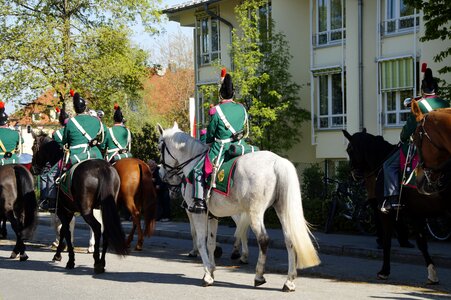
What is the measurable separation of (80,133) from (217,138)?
10.4 ft

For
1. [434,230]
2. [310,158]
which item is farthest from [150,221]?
[310,158]

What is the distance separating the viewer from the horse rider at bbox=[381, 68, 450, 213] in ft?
34.9

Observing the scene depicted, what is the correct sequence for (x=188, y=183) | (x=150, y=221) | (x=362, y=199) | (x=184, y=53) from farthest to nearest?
(x=184, y=53), (x=362, y=199), (x=150, y=221), (x=188, y=183)

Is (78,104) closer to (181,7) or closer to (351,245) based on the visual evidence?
(351,245)

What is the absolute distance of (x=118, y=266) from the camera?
13.0 m

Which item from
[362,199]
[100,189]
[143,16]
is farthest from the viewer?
[143,16]

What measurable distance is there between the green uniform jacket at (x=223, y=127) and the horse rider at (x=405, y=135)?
2288 millimetres

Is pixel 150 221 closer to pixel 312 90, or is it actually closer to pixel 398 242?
pixel 398 242

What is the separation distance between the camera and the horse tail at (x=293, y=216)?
10016 mm

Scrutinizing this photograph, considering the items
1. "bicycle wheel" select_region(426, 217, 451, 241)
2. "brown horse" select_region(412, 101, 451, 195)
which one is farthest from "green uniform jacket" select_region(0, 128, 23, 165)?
"brown horse" select_region(412, 101, 451, 195)

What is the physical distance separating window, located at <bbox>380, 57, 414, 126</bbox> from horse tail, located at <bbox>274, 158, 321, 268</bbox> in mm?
18095

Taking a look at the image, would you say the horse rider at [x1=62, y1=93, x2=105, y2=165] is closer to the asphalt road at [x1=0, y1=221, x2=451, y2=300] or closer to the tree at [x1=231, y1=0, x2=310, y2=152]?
the asphalt road at [x1=0, y1=221, x2=451, y2=300]

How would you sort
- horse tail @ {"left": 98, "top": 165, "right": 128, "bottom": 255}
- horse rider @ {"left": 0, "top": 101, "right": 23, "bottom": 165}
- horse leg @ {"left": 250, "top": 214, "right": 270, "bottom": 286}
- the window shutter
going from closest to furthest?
horse leg @ {"left": 250, "top": 214, "right": 270, "bottom": 286} → horse tail @ {"left": 98, "top": 165, "right": 128, "bottom": 255} → horse rider @ {"left": 0, "top": 101, "right": 23, "bottom": 165} → the window shutter

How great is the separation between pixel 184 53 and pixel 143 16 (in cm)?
3378
